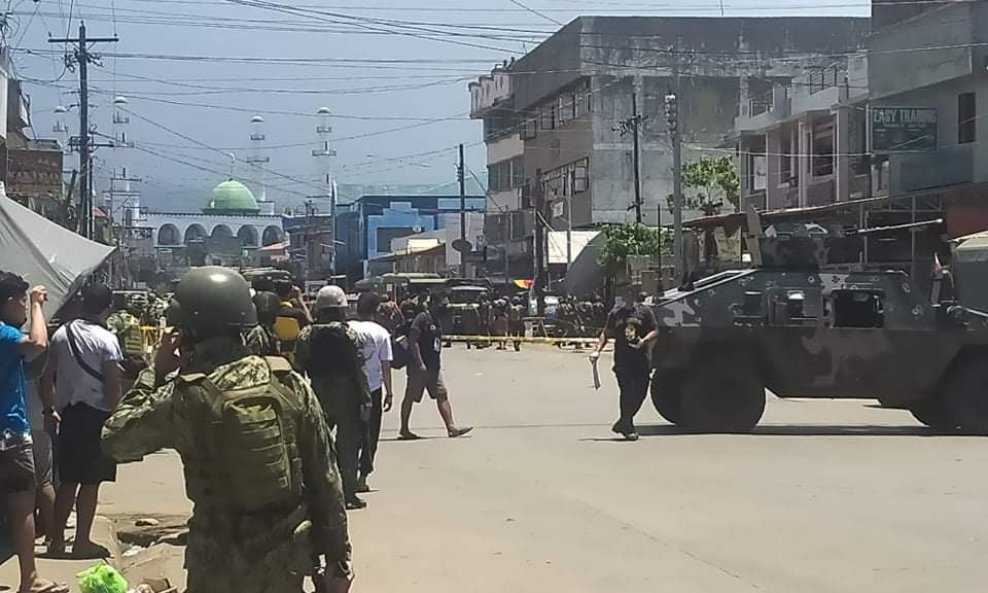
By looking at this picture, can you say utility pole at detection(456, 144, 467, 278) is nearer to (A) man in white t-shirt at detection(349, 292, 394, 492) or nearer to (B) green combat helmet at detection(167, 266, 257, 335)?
(A) man in white t-shirt at detection(349, 292, 394, 492)

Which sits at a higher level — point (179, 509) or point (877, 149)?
point (877, 149)

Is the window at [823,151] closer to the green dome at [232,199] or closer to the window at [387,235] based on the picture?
the window at [387,235]

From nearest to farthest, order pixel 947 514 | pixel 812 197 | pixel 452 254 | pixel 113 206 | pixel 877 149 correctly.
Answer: pixel 947 514, pixel 877 149, pixel 812 197, pixel 452 254, pixel 113 206

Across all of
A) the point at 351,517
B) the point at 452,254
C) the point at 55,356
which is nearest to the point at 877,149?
the point at 351,517

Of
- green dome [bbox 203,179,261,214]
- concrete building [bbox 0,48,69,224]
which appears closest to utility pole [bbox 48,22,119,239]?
concrete building [bbox 0,48,69,224]

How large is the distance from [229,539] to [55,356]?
4.78 m

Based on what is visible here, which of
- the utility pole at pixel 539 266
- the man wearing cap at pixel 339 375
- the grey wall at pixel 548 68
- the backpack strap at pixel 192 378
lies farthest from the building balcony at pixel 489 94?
the backpack strap at pixel 192 378

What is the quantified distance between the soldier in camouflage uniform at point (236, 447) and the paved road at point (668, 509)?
392cm

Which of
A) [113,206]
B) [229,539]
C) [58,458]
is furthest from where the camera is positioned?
[113,206]

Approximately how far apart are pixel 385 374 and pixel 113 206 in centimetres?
8411

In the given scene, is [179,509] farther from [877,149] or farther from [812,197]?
[812,197]

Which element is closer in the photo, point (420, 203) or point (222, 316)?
point (222, 316)

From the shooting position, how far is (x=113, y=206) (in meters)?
92.4

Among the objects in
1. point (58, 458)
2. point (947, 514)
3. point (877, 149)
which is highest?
point (877, 149)
